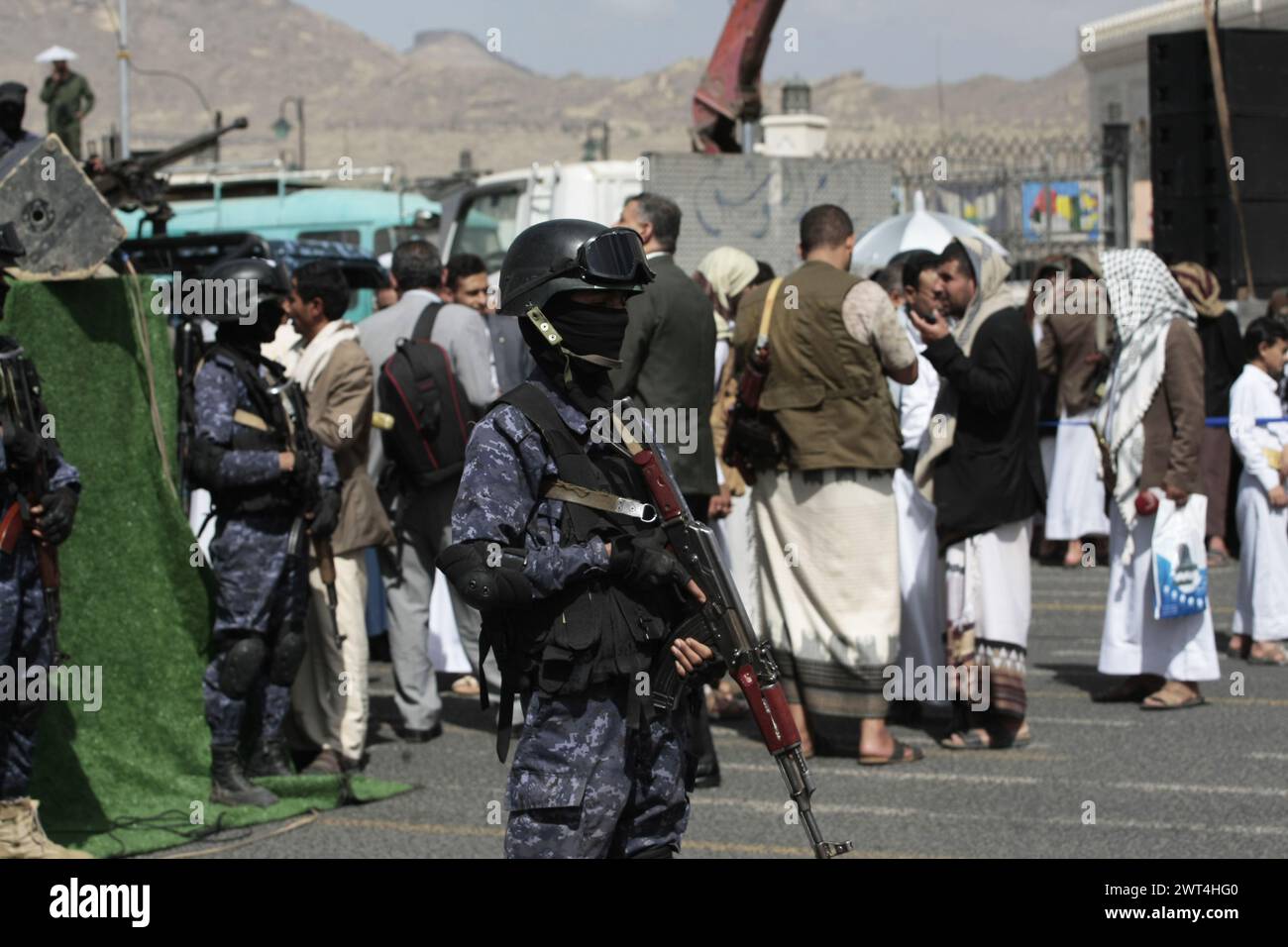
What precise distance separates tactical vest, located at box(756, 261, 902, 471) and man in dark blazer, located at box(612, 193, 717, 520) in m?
0.31

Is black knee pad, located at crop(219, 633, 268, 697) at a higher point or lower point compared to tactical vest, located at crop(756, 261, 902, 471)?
lower

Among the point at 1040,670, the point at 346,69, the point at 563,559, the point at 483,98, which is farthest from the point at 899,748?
the point at 346,69

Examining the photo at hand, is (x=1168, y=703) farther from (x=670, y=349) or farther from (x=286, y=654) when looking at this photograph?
(x=286, y=654)

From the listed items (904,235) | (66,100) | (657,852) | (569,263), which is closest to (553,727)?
(657,852)

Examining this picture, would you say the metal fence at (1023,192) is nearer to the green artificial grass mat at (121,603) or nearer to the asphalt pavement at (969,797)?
the asphalt pavement at (969,797)

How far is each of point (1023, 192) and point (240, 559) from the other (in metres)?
20.1

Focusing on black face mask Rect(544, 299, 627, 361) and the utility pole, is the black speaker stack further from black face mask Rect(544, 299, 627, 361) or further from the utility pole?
the utility pole

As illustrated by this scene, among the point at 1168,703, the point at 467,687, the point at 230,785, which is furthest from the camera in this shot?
the point at 467,687

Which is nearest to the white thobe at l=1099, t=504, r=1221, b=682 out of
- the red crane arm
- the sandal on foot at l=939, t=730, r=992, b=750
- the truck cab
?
the sandal on foot at l=939, t=730, r=992, b=750

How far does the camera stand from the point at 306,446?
7.01m

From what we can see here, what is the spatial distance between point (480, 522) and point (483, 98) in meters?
144

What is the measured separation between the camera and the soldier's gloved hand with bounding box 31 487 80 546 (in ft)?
19.0
